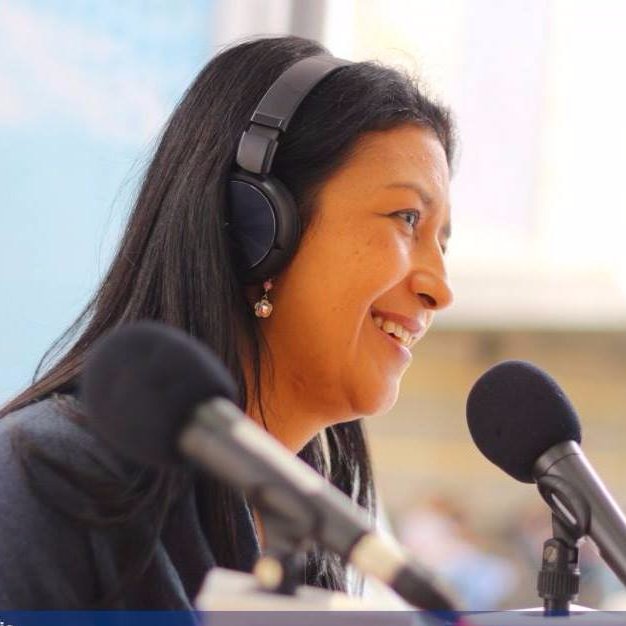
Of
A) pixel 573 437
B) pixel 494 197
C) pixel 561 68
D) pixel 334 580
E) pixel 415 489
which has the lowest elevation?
pixel 415 489

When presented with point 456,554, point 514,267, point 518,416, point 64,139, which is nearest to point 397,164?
point 518,416

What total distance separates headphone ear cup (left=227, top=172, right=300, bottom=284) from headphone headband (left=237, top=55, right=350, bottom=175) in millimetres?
16

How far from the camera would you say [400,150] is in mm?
1259

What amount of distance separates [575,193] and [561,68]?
0.60 m

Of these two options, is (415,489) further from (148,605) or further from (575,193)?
(148,605)

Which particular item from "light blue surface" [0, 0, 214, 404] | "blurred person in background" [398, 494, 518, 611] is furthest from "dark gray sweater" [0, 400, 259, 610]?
"blurred person in background" [398, 494, 518, 611]

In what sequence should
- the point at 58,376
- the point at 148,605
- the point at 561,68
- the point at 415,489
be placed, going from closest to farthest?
the point at 148,605
the point at 58,376
the point at 561,68
the point at 415,489

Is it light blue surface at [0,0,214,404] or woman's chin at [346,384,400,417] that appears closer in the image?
woman's chin at [346,384,400,417]

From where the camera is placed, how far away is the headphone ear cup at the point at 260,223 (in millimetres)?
1164

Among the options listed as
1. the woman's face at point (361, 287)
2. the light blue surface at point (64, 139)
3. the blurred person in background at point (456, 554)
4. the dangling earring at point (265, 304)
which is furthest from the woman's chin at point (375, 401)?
the blurred person in background at point (456, 554)

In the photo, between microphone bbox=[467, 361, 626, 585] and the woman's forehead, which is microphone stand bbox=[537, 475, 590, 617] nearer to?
microphone bbox=[467, 361, 626, 585]

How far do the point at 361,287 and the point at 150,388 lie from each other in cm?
53

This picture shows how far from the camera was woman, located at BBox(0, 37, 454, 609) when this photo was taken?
1.09 meters

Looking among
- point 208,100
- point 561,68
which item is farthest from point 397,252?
point 561,68
